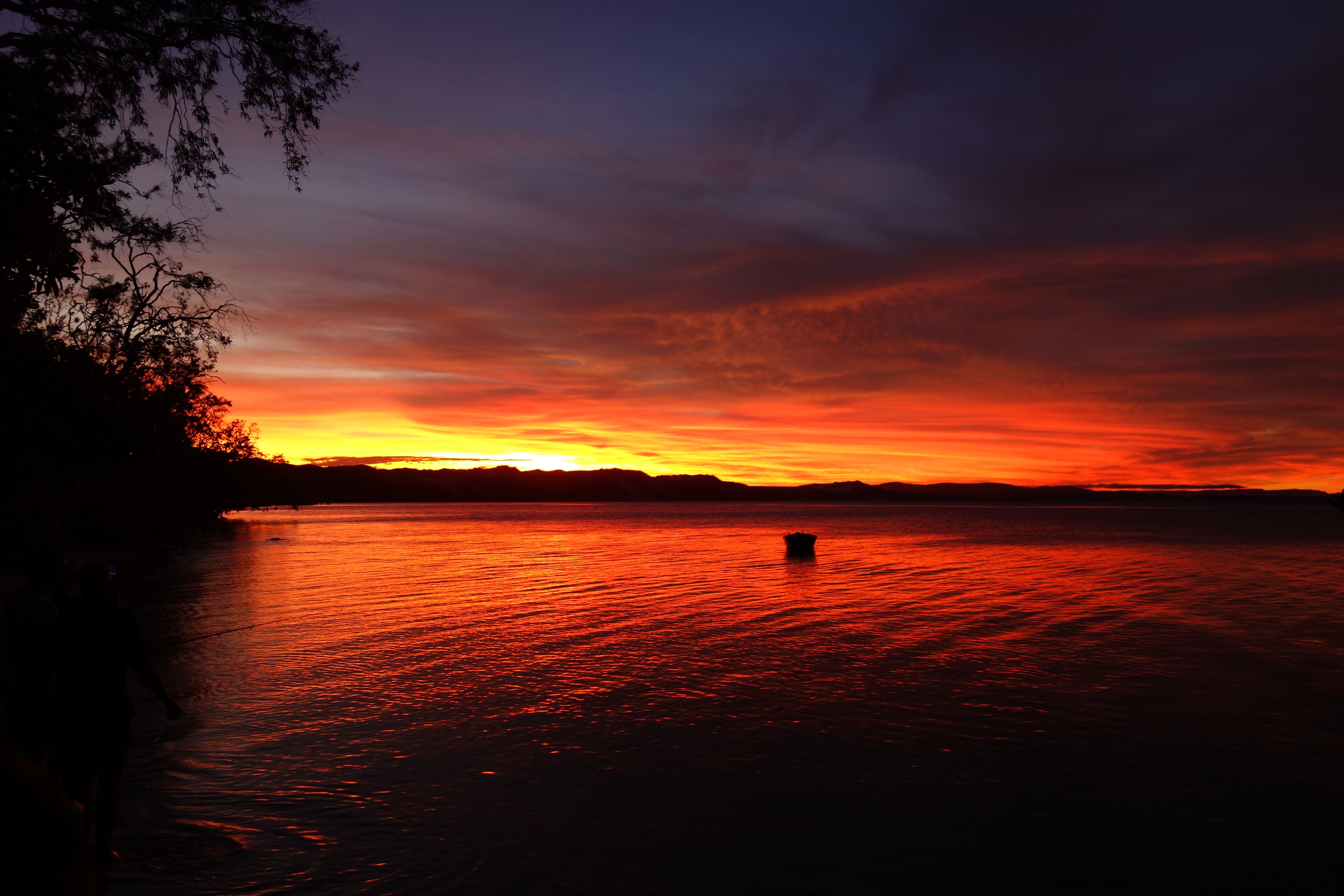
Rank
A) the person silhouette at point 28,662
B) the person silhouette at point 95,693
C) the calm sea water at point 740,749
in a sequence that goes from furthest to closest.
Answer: the calm sea water at point 740,749, the person silhouette at point 28,662, the person silhouette at point 95,693

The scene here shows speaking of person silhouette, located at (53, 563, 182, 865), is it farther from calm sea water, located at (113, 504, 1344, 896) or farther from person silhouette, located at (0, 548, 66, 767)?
calm sea water, located at (113, 504, 1344, 896)

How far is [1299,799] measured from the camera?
36.0 ft

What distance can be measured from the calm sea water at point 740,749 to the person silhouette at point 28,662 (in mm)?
1879

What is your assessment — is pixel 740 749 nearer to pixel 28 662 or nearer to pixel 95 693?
pixel 95 693

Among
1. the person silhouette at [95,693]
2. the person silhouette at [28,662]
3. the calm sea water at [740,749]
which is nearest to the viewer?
the person silhouette at [95,693]

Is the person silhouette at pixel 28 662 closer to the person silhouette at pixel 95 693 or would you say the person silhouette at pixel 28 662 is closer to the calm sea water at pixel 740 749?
the person silhouette at pixel 95 693

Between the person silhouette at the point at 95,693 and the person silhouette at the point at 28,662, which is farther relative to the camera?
the person silhouette at the point at 28,662

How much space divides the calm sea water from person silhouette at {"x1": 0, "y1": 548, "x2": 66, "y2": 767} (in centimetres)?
188

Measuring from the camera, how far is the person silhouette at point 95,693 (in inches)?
288

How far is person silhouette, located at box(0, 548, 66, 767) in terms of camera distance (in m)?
7.62

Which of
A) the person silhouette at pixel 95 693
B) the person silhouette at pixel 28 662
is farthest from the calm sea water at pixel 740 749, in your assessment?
the person silhouette at pixel 28 662

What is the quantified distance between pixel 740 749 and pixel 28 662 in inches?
394

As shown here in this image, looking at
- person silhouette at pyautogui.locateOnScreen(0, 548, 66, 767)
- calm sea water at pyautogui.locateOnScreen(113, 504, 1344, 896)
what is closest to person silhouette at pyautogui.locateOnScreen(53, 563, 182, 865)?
person silhouette at pyautogui.locateOnScreen(0, 548, 66, 767)

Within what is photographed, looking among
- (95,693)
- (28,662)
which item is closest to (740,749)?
(95,693)
